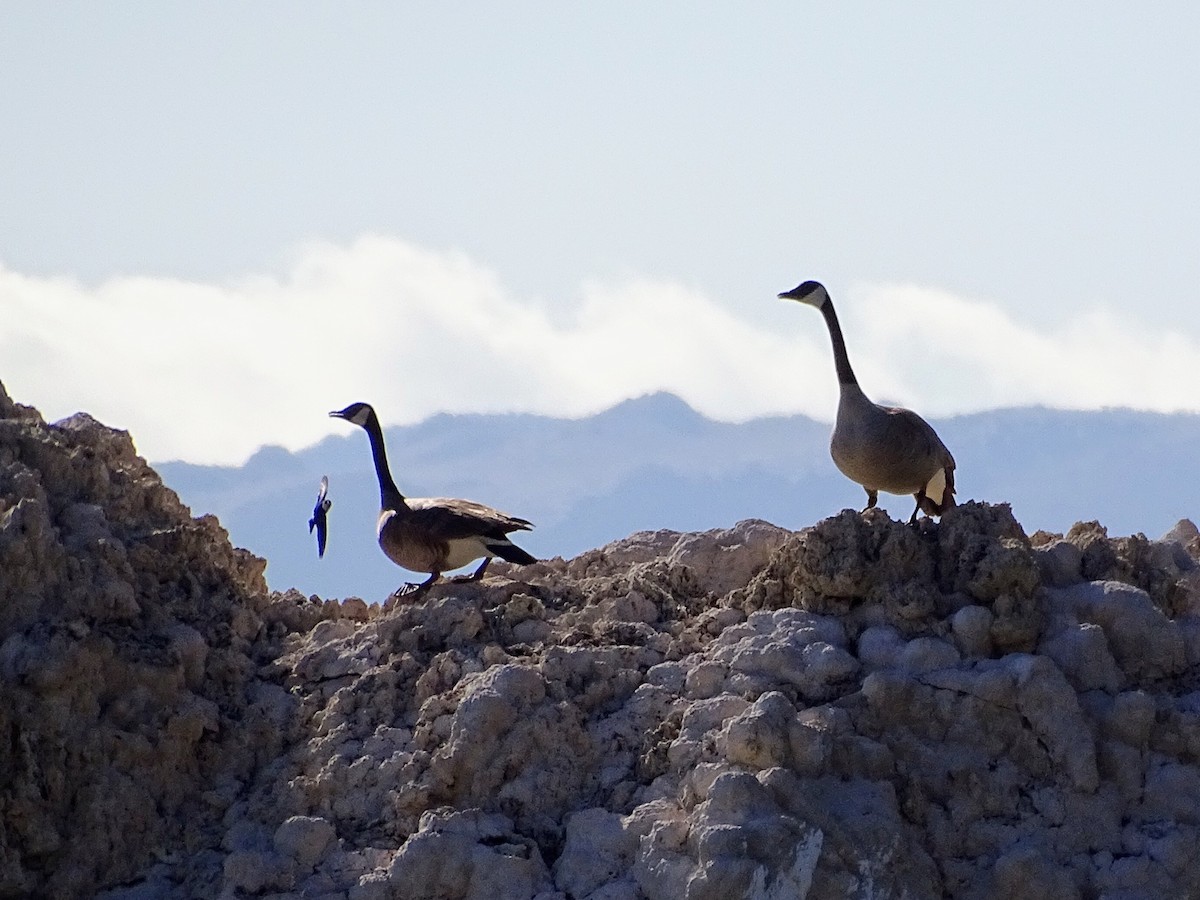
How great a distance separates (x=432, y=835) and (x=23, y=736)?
2.28m

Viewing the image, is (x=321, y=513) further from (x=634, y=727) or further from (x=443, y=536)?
(x=634, y=727)

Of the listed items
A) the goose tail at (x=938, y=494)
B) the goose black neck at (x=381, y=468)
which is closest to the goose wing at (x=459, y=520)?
the goose black neck at (x=381, y=468)

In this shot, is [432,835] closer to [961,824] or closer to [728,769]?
[728,769]

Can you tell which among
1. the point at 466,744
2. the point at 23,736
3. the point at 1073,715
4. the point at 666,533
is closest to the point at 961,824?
the point at 1073,715

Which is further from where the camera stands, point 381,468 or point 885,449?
point 381,468

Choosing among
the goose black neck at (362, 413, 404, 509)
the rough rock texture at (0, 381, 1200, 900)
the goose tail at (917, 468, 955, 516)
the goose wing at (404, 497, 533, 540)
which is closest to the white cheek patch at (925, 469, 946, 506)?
the goose tail at (917, 468, 955, 516)

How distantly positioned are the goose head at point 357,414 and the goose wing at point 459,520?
1.68 metres

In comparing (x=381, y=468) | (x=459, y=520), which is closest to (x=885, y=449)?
(x=459, y=520)

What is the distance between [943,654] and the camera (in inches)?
421

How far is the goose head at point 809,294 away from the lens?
15086mm

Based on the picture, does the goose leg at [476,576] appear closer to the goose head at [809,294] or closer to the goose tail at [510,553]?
the goose tail at [510,553]

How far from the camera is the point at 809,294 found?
49.5 feet

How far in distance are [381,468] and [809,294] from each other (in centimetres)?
334

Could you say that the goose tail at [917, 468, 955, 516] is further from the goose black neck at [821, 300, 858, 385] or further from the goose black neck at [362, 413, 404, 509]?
the goose black neck at [362, 413, 404, 509]
